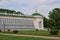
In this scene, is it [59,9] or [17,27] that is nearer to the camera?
[17,27]

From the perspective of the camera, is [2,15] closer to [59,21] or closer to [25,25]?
[25,25]

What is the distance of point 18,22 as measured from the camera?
80.4m

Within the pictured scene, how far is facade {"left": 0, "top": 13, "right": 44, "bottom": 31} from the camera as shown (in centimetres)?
7579

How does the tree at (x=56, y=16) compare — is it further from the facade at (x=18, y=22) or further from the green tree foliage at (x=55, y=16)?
the facade at (x=18, y=22)

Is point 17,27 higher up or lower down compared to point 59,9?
lower down

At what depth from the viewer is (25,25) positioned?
82250mm

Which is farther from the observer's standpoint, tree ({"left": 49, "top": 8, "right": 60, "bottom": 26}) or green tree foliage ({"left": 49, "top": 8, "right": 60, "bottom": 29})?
tree ({"left": 49, "top": 8, "right": 60, "bottom": 26})

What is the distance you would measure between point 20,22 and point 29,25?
5012 millimetres

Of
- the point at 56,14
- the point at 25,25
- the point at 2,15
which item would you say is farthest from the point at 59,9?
the point at 2,15

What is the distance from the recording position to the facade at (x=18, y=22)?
249 ft

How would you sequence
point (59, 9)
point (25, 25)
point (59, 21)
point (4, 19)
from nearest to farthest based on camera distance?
point (4, 19)
point (25, 25)
point (59, 21)
point (59, 9)

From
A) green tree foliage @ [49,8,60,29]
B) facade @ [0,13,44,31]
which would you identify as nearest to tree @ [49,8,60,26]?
green tree foliage @ [49,8,60,29]

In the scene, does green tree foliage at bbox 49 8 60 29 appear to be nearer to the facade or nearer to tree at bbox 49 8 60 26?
tree at bbox 49 8 60 26

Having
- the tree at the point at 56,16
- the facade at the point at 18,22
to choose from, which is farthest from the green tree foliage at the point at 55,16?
the facade at the point at 18,22
